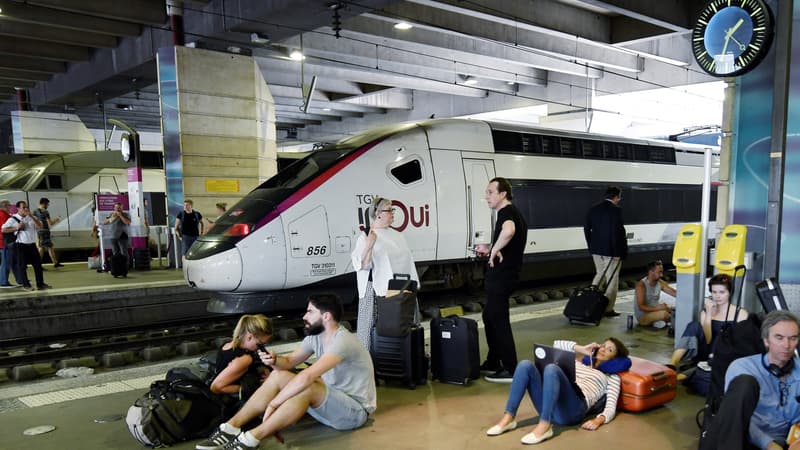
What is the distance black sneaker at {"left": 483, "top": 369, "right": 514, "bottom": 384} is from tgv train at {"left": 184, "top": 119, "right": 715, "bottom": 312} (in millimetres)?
3227

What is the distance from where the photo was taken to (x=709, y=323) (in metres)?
5.32

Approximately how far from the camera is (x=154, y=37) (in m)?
14.6

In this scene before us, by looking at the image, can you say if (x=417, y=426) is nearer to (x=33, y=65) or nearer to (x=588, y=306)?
(x=588, y=306)

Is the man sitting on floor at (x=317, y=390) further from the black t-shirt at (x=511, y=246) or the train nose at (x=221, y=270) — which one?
the train nose at (x=221, y=270)

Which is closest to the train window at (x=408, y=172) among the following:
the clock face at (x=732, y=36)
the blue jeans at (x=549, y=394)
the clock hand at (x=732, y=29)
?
the clock face at (x=732, y=36)

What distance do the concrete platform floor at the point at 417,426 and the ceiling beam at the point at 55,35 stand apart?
11.7 meters

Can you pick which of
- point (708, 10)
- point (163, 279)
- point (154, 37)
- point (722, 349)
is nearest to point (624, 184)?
point (708, 10)

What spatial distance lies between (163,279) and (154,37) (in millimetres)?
6268

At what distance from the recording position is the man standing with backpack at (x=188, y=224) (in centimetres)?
1260

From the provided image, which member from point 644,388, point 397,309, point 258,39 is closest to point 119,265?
point 258,39

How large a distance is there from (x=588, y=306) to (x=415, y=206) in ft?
8.98

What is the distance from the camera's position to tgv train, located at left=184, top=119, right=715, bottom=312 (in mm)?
7789

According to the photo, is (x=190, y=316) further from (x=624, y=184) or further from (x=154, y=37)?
(x=624, y=184)

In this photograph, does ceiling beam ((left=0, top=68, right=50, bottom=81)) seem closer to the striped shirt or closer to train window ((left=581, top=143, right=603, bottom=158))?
train window ((left=581, top=143, right=603, bottom=158))
